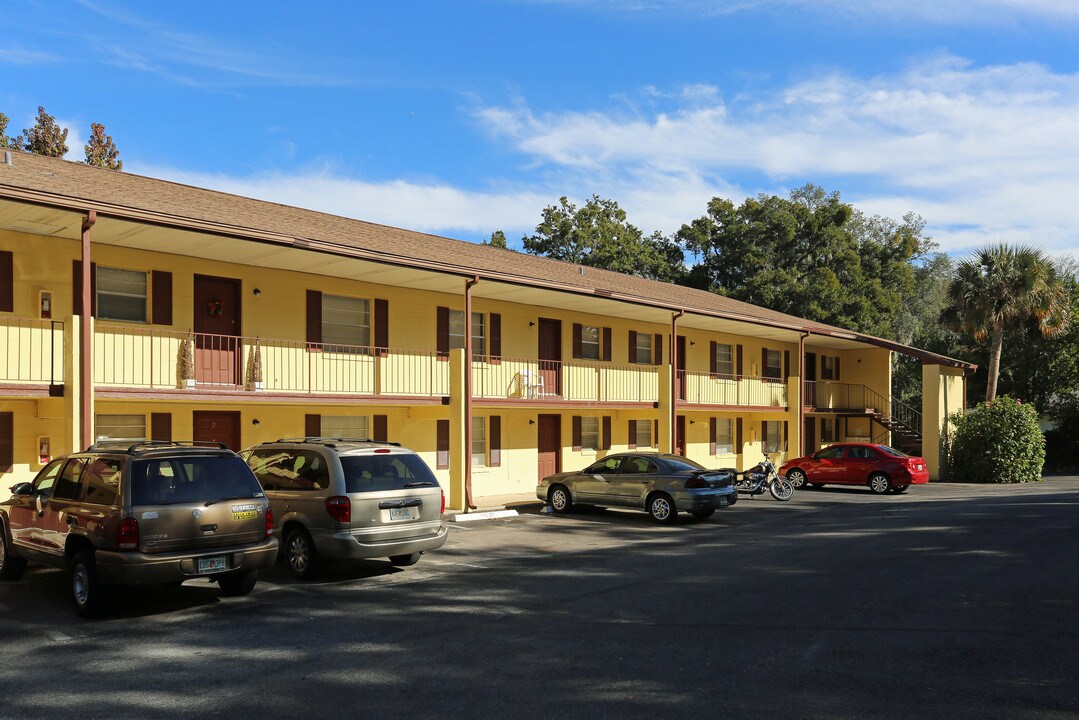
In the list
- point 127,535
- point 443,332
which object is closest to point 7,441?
point 127,535

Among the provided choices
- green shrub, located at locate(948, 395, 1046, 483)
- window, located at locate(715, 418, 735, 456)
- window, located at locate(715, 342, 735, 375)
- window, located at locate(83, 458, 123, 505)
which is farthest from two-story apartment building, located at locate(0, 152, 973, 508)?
green shrub, located at locate(948, 395, 1046, 483)

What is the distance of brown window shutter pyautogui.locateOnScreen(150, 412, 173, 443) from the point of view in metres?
17.4

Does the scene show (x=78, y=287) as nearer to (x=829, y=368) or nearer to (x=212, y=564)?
(x=212, y=564)

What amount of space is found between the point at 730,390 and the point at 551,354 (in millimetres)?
7226

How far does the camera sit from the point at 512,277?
67.9 feet

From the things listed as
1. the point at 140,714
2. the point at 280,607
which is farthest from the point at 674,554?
the point at 140,714

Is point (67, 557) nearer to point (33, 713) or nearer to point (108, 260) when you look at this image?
point (33, 713)

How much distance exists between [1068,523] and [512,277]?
12.5 meters

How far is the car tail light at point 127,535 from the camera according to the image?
9094mm

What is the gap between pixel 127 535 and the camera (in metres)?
9.11

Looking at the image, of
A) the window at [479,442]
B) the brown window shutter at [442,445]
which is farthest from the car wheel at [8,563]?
the window at [479,442]

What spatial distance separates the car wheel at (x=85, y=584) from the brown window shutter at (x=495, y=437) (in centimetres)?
1478

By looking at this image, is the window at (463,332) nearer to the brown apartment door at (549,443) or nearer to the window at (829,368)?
the brown apartment door at (549,443)

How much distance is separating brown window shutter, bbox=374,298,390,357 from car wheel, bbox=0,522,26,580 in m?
10.5
